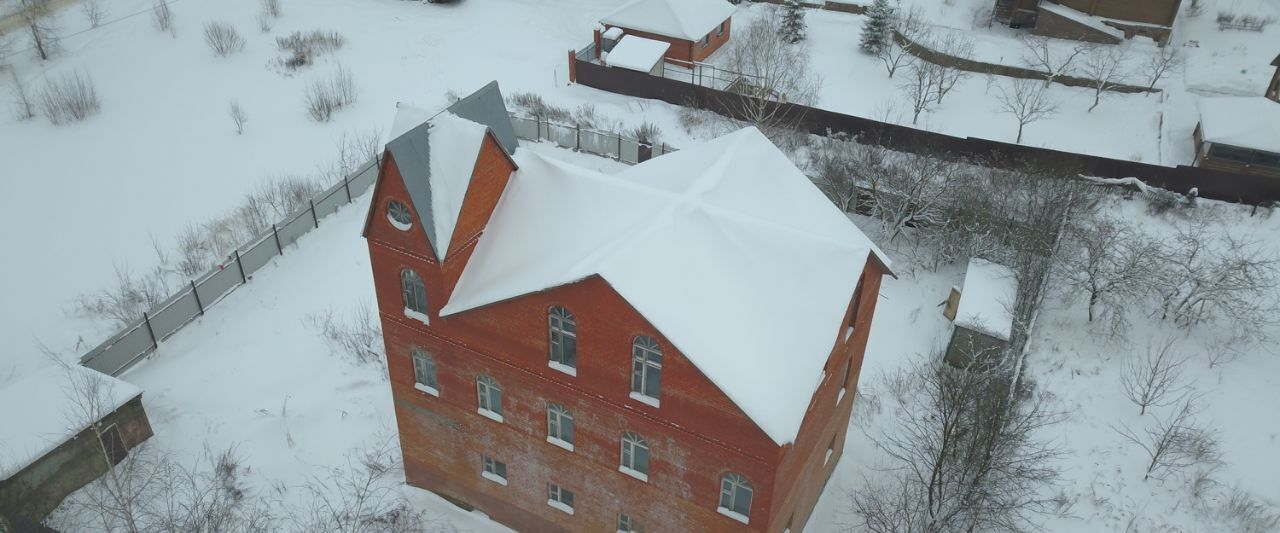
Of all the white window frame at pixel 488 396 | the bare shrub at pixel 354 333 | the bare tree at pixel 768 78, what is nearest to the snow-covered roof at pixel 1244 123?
the bare tree at pixel 768 78

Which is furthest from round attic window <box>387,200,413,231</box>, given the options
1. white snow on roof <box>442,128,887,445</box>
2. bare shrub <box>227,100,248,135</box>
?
bare shrub <box>227,100,248,135</box>

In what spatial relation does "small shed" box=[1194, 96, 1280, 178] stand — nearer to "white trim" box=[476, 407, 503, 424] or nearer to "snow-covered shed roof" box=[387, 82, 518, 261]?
"white trim" box=[476, 407, 503, 424]

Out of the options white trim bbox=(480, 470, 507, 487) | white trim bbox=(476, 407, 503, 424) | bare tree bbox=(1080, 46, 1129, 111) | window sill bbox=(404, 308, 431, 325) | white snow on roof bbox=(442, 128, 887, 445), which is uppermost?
white snow on roof bbox=(442, 128, 887, 445)

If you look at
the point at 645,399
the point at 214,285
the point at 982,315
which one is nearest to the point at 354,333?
the point at 214,285

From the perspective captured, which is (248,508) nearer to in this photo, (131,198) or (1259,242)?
(131,198)

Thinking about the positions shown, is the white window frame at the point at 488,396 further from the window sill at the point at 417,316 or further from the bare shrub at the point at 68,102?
the bare shrub at the point at 68,102

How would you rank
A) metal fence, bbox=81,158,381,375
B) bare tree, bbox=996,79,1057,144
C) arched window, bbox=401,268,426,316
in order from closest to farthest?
arched window, bbox=401,268,426,316, metal fence, bbox=81,158,381,375, bare tree, bbox=996,79,1057,144
